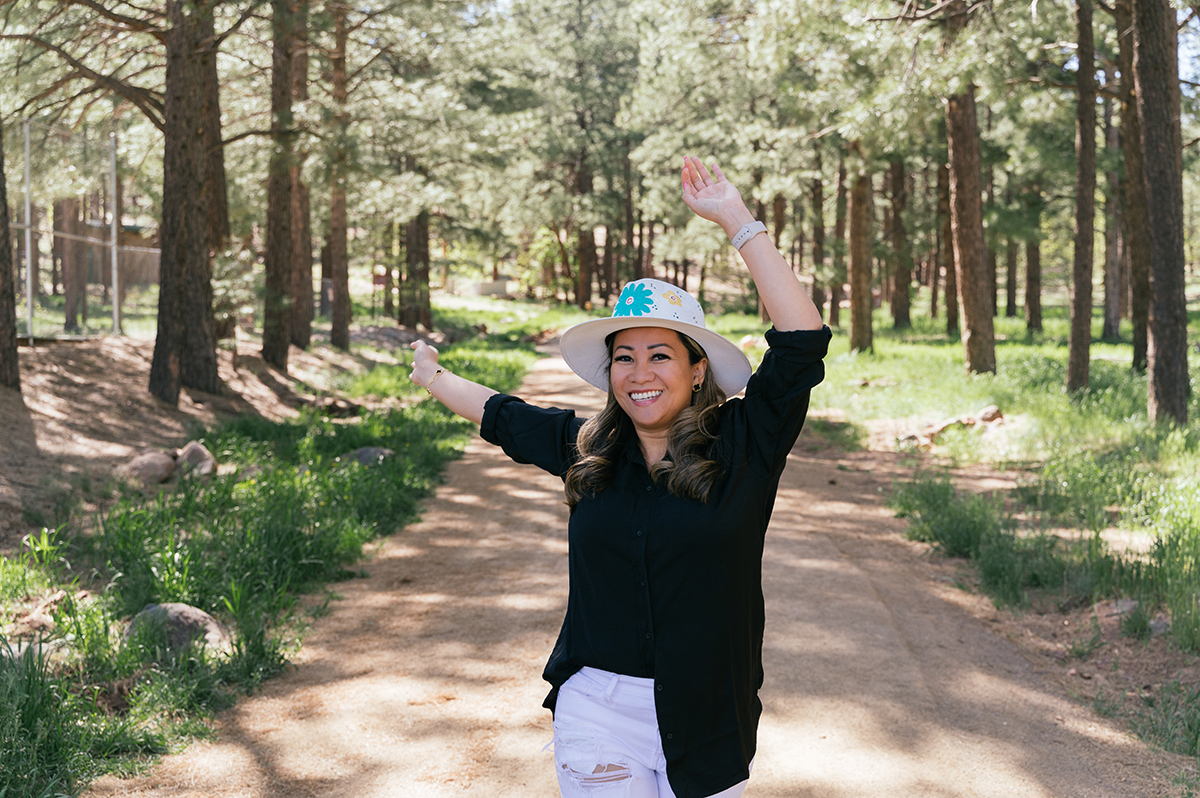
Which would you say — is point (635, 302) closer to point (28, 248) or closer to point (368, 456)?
point (368, 456)

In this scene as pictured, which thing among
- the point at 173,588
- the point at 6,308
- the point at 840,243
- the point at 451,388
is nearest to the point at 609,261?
the point at 840,243

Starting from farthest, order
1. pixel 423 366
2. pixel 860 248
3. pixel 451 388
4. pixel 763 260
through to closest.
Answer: pixel 860 248, pixel 423 366, pixel 451 388, pixel 763 260

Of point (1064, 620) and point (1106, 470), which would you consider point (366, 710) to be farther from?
point (1106, 470)

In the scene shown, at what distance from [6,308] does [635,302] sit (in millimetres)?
9289

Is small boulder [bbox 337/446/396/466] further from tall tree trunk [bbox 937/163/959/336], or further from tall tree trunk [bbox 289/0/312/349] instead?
tall tree trunk [bbox 937/163/959/336]

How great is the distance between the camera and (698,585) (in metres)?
2.28

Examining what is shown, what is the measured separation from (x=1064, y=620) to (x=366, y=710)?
14.1ft

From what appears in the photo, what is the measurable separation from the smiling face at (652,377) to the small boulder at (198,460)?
7494mm

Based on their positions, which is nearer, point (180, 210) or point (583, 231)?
point (180, 210)

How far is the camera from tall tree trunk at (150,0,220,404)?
1195 centimetres

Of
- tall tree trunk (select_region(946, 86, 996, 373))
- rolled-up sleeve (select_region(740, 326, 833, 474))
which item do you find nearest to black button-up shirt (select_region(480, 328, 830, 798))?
rolled-up sleeve (select_region(740, 326, 833, 474))

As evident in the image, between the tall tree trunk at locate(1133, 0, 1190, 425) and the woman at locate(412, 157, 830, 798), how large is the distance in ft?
31.8

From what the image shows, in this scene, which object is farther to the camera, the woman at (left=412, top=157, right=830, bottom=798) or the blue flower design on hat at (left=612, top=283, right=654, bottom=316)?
the blue flower design on hat at (left=612, top=283, right=654, bottom=316)

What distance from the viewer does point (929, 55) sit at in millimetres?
12000
